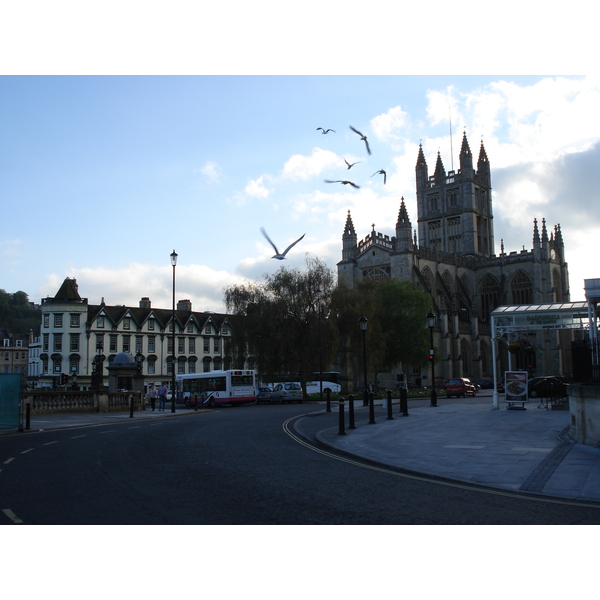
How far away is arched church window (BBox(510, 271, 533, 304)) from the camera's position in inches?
3127

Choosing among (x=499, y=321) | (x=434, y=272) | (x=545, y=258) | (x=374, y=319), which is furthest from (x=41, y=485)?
(x=545, y=258)

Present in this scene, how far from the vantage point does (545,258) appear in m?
78.9

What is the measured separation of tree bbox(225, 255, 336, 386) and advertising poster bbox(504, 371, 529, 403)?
739 inches

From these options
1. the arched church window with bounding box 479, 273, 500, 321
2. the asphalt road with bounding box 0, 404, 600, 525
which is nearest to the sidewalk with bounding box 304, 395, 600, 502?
the asphalt road with bounding box 0, 404, 600, 525

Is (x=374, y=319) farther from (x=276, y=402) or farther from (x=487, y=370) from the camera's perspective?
(x=487, y=370)

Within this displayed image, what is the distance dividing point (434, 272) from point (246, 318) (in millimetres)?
36009

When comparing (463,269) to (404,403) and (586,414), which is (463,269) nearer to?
(404,403)

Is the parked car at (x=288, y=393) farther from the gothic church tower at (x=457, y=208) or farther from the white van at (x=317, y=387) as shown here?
the gothic church tower at (x=457, y=208)

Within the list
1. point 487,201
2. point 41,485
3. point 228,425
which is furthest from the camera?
point 487,201

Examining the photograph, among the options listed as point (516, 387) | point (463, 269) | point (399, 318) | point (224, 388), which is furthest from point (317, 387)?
point (463, 269)

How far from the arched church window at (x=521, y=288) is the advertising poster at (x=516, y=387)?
55.4 m

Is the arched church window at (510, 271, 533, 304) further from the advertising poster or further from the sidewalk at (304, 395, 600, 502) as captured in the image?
the sidewalk at (304, 395, 600, 502)

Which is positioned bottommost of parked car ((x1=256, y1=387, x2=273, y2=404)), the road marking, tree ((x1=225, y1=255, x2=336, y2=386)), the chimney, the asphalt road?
parked car ((x1=256, y1=387, x2=273, y2=404))

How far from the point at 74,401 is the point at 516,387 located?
22970mm
